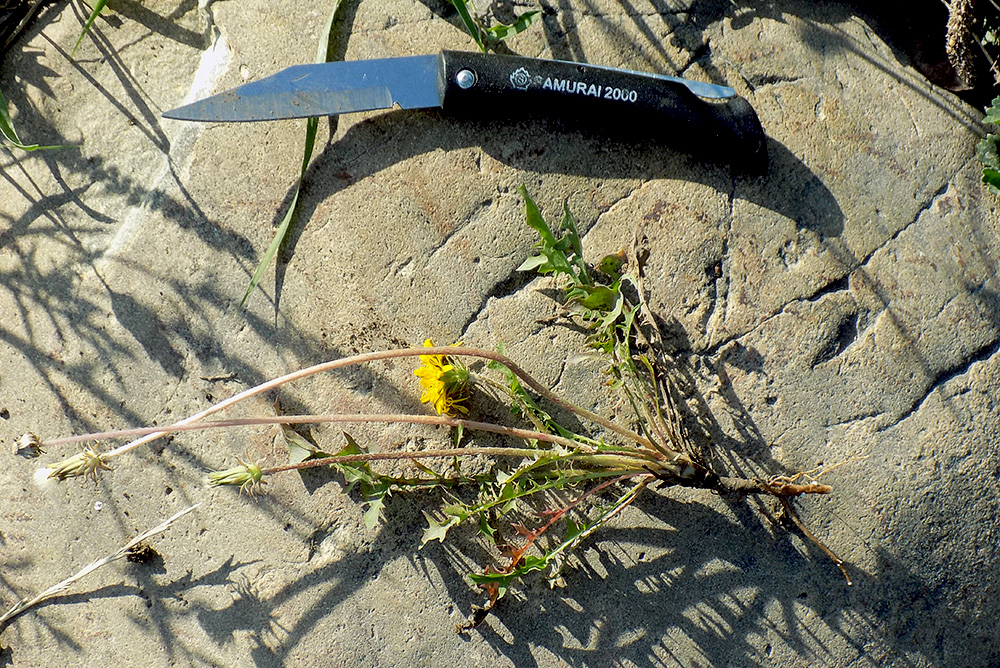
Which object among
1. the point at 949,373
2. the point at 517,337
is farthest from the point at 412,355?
the point at 949,373

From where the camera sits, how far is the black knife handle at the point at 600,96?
2.09m

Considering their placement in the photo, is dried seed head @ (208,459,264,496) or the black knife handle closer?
dried seed head @ (208,459,264,496)

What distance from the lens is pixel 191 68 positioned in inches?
91.0

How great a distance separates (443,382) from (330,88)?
90 cm

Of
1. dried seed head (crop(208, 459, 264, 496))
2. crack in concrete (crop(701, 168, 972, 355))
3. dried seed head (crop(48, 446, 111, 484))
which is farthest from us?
crack in concrete (crop(701, 168, 972, 355))

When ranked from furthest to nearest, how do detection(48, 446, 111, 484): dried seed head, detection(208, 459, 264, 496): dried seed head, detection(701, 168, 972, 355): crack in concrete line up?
detection(701, 168, 972, 355): crack in concrete
detection(208, 459, 264, 496): dried seed head
detection(48, 446, 111, 484): dried seed head

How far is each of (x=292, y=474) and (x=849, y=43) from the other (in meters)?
2.13

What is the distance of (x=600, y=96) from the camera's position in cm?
210

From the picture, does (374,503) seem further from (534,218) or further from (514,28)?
(514,28)

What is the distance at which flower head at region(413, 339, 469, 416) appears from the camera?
1985 millimetres

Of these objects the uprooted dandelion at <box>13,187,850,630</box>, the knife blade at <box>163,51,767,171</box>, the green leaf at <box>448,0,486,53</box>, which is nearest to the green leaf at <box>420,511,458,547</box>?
the uprooted dandelion at <box>13,187,850,630</box>

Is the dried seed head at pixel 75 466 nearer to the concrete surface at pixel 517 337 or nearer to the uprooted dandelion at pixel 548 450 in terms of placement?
the uprooted dandelion at pixel 548 450

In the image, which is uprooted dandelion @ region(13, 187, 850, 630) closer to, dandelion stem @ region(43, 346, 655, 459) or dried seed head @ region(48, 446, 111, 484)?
dandelion stem @ region(43, 346, 655, 459)

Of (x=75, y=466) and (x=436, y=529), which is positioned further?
(x=436, y=529)
